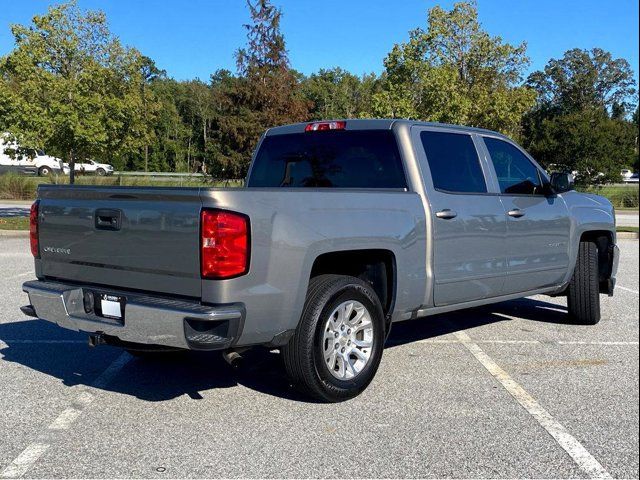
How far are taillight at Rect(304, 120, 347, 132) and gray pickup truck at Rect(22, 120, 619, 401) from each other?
3 cm

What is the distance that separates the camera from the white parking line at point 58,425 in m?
3.40

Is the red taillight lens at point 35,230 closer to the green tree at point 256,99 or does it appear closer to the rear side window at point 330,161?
the rear side window at point 330,161

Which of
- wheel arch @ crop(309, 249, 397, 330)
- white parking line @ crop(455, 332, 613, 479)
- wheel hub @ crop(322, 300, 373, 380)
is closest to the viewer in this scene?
white parking line @ crop(455, 332, 613, 479)

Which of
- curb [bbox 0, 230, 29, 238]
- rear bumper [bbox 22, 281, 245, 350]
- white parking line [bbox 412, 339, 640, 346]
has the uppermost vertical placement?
rear bumper [bbox 22, 281, 245, 350]

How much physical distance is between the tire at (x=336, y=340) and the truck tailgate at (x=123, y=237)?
815mm

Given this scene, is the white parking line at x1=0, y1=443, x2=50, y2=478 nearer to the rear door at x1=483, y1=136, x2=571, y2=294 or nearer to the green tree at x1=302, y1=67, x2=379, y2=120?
the rear door at x1=483, y1=136, x2=571, y2=294

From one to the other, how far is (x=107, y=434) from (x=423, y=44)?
25.6 m

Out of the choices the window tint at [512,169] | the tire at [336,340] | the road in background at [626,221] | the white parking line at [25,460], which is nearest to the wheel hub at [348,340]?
the tire at [336,340]

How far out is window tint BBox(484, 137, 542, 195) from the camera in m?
5.91

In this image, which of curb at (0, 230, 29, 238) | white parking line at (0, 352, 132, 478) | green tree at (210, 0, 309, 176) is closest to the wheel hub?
white parking line at (0, 352, 132, 478)

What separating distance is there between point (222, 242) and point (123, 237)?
0.78 meters

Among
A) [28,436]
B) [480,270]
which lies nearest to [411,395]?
[480,270]

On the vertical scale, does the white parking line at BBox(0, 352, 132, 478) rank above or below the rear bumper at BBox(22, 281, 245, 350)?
below

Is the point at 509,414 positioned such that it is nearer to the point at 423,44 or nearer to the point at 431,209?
the point at 431,209
